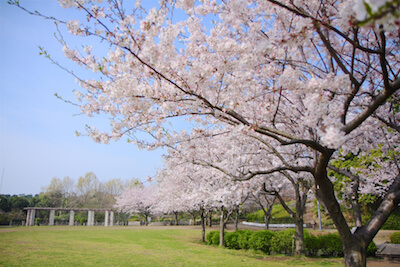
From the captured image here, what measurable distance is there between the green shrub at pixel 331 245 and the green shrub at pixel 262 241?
7.90ft

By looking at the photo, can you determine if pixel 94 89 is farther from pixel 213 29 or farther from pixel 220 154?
pixel 220 154

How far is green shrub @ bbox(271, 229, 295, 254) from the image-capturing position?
12425mm

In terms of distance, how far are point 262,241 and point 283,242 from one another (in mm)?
1097

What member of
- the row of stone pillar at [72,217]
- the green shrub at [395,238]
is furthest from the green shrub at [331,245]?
the row of stone pillar at [72,217]

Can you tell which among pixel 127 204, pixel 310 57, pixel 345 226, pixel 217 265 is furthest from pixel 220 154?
pixel 127 204

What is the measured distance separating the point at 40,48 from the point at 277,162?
7490mm

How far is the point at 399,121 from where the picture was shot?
6.32m

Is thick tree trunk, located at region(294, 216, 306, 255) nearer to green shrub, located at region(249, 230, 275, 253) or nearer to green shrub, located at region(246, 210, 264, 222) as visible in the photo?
green shrub, located at region(249, 230, 275, 253)

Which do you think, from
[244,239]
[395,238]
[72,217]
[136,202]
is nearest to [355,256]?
[244,239]

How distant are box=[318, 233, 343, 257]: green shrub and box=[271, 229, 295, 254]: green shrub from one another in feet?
4.77

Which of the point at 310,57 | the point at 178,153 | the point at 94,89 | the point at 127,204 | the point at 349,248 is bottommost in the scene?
the point at 127,204

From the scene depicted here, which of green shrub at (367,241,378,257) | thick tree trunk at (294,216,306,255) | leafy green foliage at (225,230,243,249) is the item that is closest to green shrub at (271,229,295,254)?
thick tree trunk at (294,216,306,255)

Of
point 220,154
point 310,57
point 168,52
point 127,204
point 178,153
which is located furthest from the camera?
point 127,204

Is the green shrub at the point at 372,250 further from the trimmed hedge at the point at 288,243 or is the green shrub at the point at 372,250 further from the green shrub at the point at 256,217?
the green shrub at the point at 256,217
